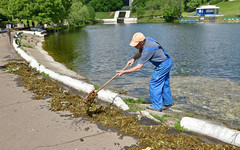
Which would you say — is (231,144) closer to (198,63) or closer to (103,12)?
(198,63)

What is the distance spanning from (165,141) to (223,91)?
7502 millimetres

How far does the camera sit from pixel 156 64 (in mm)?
6680

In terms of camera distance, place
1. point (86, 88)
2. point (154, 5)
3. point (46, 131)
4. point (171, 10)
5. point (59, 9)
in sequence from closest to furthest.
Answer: point (46, 131) < point (86, 88) < point (59, 9) < point (171, 10) < point (154, 5)

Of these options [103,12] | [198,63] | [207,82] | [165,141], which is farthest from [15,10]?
[103,12]

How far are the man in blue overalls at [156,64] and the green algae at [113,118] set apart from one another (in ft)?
3.78

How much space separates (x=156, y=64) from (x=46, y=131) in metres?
3.82

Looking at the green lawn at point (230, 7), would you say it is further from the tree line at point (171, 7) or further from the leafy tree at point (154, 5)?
the leafy tree at point (154, 5)

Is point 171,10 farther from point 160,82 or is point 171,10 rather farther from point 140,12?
point 160,82

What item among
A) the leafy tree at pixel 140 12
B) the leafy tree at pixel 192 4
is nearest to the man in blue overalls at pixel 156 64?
the leafy tree at pixel 192 4

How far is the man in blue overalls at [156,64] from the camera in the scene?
6.27 metres

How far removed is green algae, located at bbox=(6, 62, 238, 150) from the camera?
4.78 m

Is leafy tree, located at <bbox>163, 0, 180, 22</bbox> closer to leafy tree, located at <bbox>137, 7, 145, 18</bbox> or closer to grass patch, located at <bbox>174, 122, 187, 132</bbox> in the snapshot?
leafy tree, located at <bbox>137, 7, 145, 18</bbox>

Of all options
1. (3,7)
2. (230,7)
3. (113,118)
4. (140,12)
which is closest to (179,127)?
(113,118)

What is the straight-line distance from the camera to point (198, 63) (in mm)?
18547
